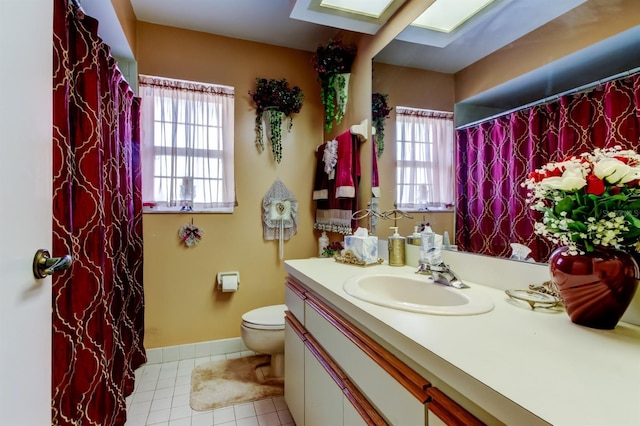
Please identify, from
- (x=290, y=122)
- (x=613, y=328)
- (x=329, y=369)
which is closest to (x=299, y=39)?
(x=290, y=122)

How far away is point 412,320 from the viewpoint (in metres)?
0.84

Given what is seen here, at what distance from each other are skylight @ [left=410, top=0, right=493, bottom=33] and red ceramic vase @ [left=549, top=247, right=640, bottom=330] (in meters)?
1.14

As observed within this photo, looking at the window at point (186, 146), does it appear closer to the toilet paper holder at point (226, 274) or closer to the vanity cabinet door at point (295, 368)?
the toilet paper holder at point (226, 274)

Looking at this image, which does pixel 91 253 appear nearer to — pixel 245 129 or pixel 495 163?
pixel 245 129

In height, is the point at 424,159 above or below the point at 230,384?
above

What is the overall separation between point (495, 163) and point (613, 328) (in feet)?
2.26

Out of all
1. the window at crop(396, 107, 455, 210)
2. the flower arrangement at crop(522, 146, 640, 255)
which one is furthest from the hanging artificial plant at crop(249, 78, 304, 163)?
the flower arrangement at crop(522, 146, 640, 255)

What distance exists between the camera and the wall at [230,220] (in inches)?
93.9

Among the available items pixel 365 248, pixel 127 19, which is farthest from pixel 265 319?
pixel 127 19

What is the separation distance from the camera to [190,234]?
95.5 inches

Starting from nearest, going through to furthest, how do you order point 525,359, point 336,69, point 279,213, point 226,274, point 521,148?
point 525,359 < point 521,148 < point 336,69 < point 226,274 < point 279,213

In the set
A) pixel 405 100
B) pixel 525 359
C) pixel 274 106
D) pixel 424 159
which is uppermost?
pixel 274 106

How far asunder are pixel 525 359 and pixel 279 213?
218cm
